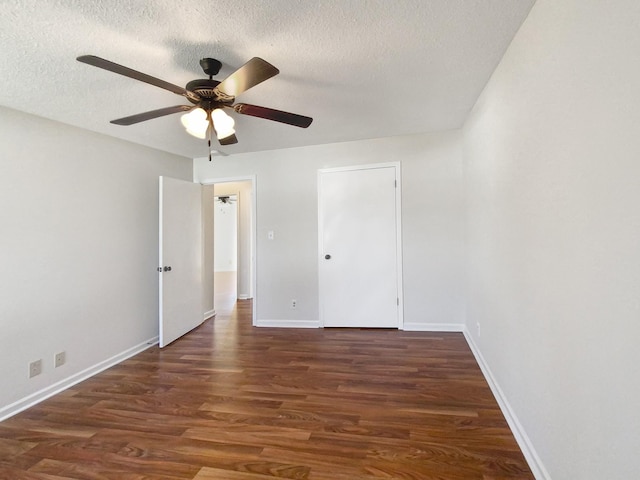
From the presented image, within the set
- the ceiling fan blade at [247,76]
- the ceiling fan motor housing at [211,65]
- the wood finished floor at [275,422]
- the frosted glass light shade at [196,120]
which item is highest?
the ceiling fan motor housing at [211,65]

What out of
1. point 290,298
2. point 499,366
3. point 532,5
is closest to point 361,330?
point 290,298

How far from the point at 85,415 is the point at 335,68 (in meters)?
2.97

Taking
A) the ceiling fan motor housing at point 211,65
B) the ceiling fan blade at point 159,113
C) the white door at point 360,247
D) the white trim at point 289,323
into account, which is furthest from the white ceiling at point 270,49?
the white trim at point 289,323

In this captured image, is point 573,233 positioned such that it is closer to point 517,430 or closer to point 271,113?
point 517,430

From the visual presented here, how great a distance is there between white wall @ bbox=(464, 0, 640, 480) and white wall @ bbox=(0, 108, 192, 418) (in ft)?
11.3

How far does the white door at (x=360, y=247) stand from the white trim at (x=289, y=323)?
16cm

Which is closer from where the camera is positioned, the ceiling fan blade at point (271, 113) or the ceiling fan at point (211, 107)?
the ceiling fan at point (211, 107)

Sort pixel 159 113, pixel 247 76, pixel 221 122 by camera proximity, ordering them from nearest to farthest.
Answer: pixel 247 76 < pixel 159 113 < pixel 221 122

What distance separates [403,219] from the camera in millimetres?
3713

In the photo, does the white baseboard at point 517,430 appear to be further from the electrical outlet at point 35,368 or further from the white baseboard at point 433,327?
the electrical outlet at point 35,368

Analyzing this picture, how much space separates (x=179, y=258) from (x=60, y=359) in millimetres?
1475

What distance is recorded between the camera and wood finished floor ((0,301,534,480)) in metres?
1.65

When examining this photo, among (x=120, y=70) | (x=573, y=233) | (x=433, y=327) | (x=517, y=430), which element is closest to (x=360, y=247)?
(x=433, y=327)

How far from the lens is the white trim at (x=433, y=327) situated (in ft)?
11.9
